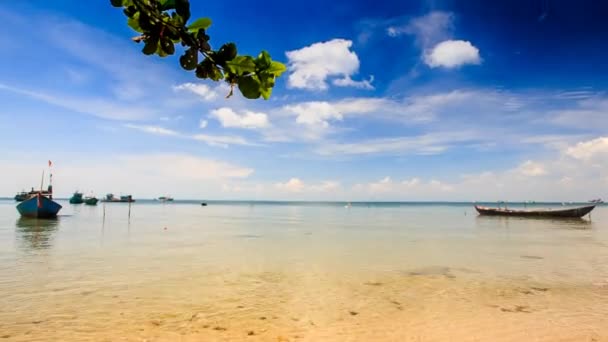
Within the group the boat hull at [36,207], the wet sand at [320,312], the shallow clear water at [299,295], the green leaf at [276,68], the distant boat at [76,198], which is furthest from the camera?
the distant boat at [76,198]

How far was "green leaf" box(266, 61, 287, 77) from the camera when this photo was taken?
63.1 inches

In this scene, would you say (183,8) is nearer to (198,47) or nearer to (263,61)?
(198,47)

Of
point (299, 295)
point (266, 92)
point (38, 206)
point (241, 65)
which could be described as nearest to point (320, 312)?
point (299, 295)

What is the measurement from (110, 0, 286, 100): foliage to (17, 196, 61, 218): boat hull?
52.3 meters

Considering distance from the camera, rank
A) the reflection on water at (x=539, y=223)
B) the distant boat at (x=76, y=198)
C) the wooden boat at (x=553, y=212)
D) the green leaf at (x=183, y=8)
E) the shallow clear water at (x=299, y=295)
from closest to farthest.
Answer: the green leaf at (x=183, y=8) → the shallow clear water at (x=299, y=295) → the reflection on water at (x=539, y=223) → the wooden boat at (x=553, y=212) → the distant boat at (x=76, y=198)

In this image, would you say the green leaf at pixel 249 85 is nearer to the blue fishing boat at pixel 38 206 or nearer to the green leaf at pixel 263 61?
the green leaf at pixel 263 61

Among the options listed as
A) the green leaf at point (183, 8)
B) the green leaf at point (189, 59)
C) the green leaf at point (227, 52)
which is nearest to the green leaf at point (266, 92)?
the green leaf at point (227, 52)

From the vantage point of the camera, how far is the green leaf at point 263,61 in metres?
1.56

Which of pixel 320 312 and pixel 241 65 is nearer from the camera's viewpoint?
pixel 241 65

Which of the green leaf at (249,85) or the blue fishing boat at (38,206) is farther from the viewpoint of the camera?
the blue fishing boat at (38,206)

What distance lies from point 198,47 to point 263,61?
0.34m

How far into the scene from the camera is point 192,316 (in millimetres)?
8594

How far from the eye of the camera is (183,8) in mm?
1508

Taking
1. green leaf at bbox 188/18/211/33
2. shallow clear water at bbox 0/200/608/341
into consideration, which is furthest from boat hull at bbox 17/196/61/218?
green leaf at bbox 188/18/211/33
